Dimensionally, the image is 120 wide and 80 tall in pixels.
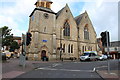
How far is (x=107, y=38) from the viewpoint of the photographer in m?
10.8

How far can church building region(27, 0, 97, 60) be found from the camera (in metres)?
32.3

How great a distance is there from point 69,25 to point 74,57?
10221 millimetres

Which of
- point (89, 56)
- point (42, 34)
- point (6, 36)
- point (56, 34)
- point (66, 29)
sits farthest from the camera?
point (6, 36)

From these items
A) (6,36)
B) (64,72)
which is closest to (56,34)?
(6,36)

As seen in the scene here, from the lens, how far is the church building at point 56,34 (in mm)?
32344

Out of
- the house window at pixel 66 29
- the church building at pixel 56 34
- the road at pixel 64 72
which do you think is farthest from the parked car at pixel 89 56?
the road at pixel 64 72

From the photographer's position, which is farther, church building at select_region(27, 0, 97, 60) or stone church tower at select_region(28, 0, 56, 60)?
church building at select_region(27, 0, 97, 60)

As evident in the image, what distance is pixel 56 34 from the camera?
35656mm

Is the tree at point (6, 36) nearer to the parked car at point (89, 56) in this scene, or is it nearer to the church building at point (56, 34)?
the church building at point (56, 34)

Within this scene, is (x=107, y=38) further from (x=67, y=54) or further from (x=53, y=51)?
(x=67, y=54)

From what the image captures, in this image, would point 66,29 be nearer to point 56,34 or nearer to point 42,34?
point 56,34

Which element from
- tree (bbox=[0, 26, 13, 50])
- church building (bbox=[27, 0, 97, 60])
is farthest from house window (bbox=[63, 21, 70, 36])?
tree (bbox=[0, 26, 13, 50])

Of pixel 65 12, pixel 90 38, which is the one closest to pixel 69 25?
pixel 65 12

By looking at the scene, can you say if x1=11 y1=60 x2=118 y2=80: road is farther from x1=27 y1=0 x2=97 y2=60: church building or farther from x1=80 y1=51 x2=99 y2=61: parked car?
x1=27 y1=0 x2=97 y2=60: church building
